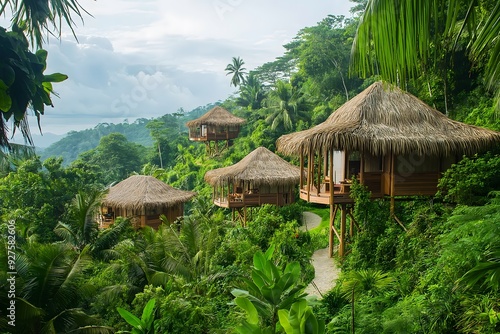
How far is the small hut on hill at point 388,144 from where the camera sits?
35.7 feet

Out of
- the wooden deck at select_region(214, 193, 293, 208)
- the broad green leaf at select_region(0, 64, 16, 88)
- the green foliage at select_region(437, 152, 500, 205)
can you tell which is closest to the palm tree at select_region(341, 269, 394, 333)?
the green foliage at select_region(437, 152, 500, 205)

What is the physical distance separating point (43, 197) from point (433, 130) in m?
17.2

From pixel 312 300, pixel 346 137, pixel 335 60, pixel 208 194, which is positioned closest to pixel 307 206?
pixel 208 194

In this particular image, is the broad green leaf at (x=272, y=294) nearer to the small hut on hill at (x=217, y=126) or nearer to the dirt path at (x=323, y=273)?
the dirt path at (x=323, y=273)

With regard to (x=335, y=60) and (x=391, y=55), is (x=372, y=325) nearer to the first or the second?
(x=391, y=55)

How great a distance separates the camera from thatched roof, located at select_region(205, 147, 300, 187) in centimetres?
1912

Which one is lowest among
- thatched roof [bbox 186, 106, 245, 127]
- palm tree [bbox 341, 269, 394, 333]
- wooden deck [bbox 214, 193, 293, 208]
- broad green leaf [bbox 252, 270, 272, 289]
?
wooden deck [bbox 214, 193, 293, 208]

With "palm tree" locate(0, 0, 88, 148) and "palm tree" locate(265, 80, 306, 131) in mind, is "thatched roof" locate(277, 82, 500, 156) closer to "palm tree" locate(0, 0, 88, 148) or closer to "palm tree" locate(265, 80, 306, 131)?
"palm tree" locate(0, 0, 88, 148)

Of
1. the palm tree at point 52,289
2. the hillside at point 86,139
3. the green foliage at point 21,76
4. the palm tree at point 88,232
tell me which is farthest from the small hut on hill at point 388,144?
the hillside at point 86,139

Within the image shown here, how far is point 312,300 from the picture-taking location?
119 inches

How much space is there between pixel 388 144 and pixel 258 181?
8897 millimetres

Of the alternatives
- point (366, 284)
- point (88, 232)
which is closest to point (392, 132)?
point (366, 284)

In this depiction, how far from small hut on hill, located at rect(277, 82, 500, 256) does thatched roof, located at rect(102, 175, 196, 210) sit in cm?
914

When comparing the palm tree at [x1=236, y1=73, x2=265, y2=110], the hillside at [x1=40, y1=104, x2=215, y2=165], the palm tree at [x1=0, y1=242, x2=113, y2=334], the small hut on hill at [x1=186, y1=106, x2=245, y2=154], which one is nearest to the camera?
the palm tree at [x1=0, y1=242, x2=113, y2=334]
